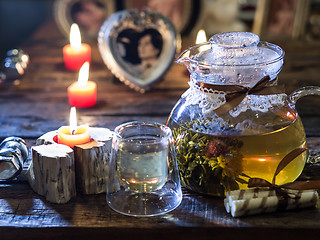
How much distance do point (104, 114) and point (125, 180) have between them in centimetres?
60

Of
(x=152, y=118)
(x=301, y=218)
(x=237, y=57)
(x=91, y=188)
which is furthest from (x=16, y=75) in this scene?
(x=301, y=218)

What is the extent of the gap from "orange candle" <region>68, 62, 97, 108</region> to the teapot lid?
2.16 ft

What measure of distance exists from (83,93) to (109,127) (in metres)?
0.22

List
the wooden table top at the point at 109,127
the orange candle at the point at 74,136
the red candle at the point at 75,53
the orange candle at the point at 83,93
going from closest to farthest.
Result: 1. the wooden table top at the point at 109,127
2. the orange candle at the point at 74,136
3. the orange candle at the point at 83,93
4. the red candle at the point at 75,53

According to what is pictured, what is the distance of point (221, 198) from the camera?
0.98 meters

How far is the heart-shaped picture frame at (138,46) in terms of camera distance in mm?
1734

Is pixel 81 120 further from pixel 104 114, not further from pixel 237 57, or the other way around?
pixel 237 57

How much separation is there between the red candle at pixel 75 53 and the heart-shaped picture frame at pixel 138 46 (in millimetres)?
208

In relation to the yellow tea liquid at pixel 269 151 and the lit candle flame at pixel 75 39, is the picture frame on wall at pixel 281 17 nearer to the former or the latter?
the lit candle flame at pixel 75 39

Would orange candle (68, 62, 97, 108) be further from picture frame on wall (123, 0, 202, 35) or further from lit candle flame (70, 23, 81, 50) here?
picture frame on wall (123, 0, 202, 35)

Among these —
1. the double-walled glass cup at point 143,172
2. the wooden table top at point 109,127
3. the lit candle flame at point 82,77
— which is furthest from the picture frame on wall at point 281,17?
the double-walled glass cup at point 143,172

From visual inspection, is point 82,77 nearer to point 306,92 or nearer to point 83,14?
point 306,92

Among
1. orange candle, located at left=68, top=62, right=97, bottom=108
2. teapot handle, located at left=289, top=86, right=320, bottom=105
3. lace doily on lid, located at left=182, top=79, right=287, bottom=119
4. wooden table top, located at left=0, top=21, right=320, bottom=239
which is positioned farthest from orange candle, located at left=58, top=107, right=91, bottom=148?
orange candle, located at left=68, top=62, right=97, bottom=108

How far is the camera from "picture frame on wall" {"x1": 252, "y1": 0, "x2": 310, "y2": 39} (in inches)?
111
